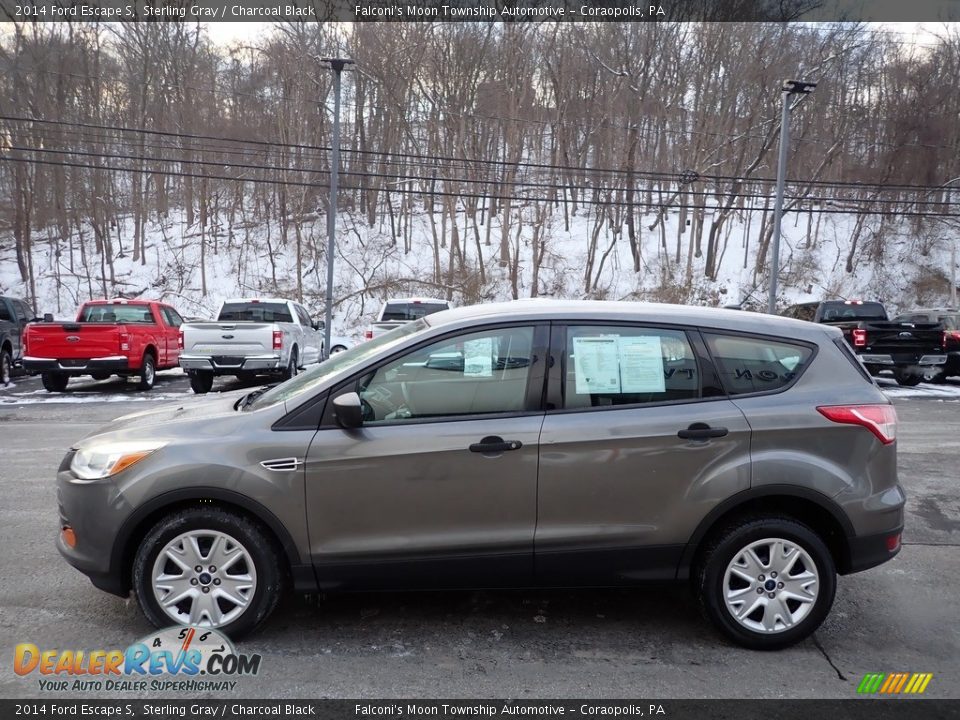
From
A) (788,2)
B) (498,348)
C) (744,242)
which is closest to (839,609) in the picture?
(498,348)

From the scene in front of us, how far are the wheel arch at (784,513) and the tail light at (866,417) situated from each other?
400mm

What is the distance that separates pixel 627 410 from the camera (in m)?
3.70

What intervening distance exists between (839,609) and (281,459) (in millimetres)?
3285

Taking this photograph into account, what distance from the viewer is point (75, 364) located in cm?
1427

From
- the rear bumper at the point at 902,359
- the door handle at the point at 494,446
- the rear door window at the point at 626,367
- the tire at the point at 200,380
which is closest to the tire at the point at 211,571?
the door handle at the point at 494,446

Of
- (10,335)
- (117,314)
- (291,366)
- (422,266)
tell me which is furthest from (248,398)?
(422,266)

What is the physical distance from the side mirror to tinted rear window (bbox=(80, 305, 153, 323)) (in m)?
14.2

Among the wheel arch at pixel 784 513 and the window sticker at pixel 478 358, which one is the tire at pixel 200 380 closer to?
the window sticker at pixel 478 358

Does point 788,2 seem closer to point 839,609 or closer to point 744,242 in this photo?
point 744,242

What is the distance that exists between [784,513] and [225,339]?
40.8ft

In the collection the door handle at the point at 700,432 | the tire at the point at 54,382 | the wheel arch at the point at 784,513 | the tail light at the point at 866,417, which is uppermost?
the tail light at the point at 866,417

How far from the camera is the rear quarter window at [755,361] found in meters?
3.80

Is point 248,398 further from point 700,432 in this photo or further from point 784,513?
point 784,513

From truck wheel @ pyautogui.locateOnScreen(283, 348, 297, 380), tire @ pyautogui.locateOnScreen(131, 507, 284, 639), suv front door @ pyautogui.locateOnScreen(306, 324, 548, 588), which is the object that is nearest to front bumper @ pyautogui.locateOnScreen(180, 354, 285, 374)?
truck wheel @ pyautogui.locateOnScreen(283, 348, 297, 380)
